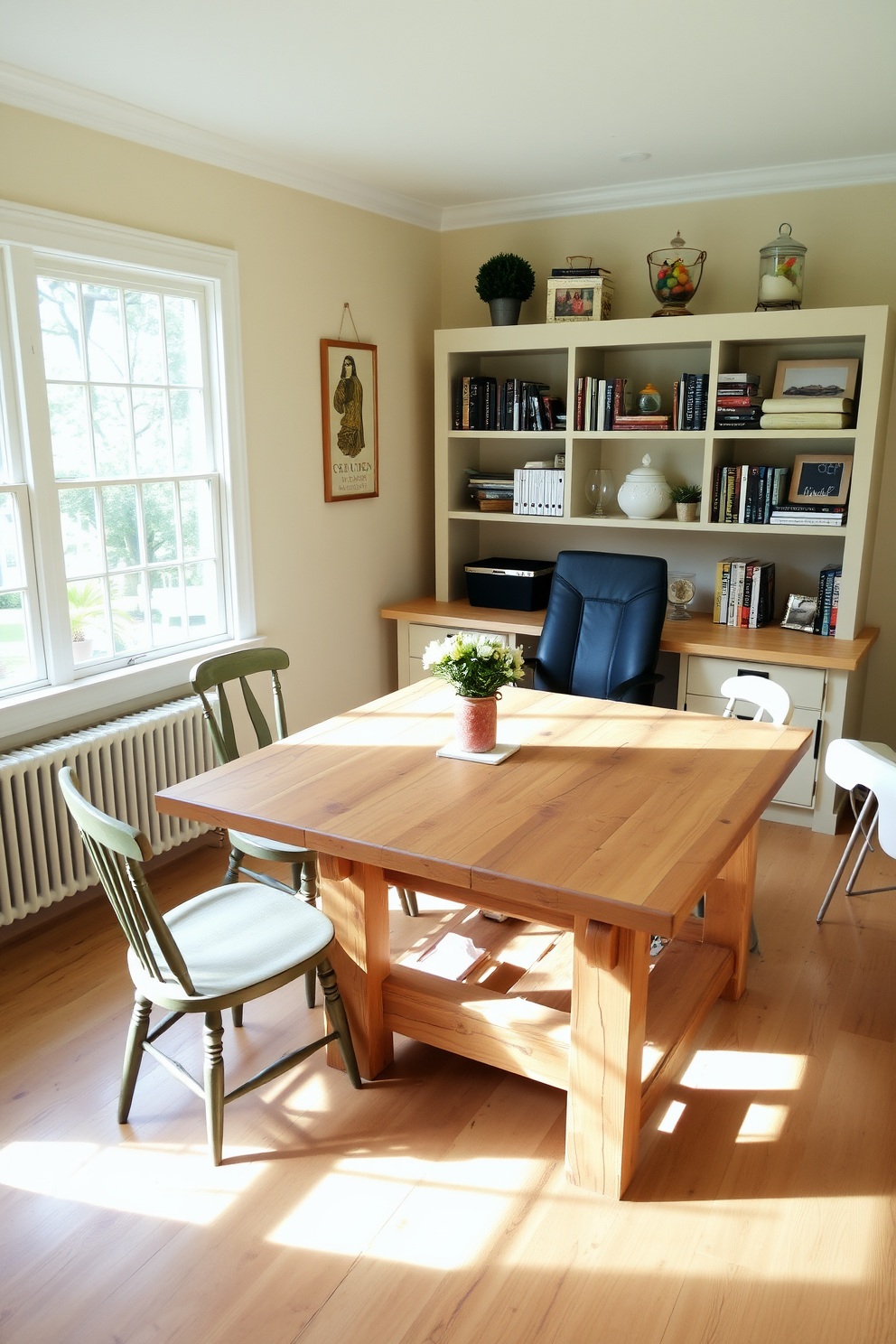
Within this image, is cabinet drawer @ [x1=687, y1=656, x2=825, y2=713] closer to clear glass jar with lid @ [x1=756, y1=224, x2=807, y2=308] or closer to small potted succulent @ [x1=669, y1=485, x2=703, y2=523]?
small potted succulent @ [x1=669, y1=485, x2=703, y2=523]

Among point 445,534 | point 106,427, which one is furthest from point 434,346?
point 106,427

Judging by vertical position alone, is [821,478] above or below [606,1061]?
above

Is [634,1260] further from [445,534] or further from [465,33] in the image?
[445,534]

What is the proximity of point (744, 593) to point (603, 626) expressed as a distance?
687 millimetres

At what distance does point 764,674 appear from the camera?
3893mm

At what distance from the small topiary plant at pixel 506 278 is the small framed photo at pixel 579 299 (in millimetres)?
158

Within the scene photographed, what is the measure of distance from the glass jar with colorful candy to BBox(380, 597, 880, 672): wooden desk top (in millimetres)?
1341

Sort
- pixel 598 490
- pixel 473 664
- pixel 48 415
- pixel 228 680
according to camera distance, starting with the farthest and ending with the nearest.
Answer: pixel 598 490, pixel 48 415, pixel 228 680, pixel 473 664

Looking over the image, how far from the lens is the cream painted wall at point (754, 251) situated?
A: 3998mm

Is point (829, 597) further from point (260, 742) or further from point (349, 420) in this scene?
point (260, 742)

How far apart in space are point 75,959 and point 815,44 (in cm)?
342

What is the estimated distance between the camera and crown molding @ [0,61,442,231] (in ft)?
9.44

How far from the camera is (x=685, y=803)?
2.27m

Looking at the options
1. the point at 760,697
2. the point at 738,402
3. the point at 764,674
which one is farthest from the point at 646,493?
the point at 760,697
